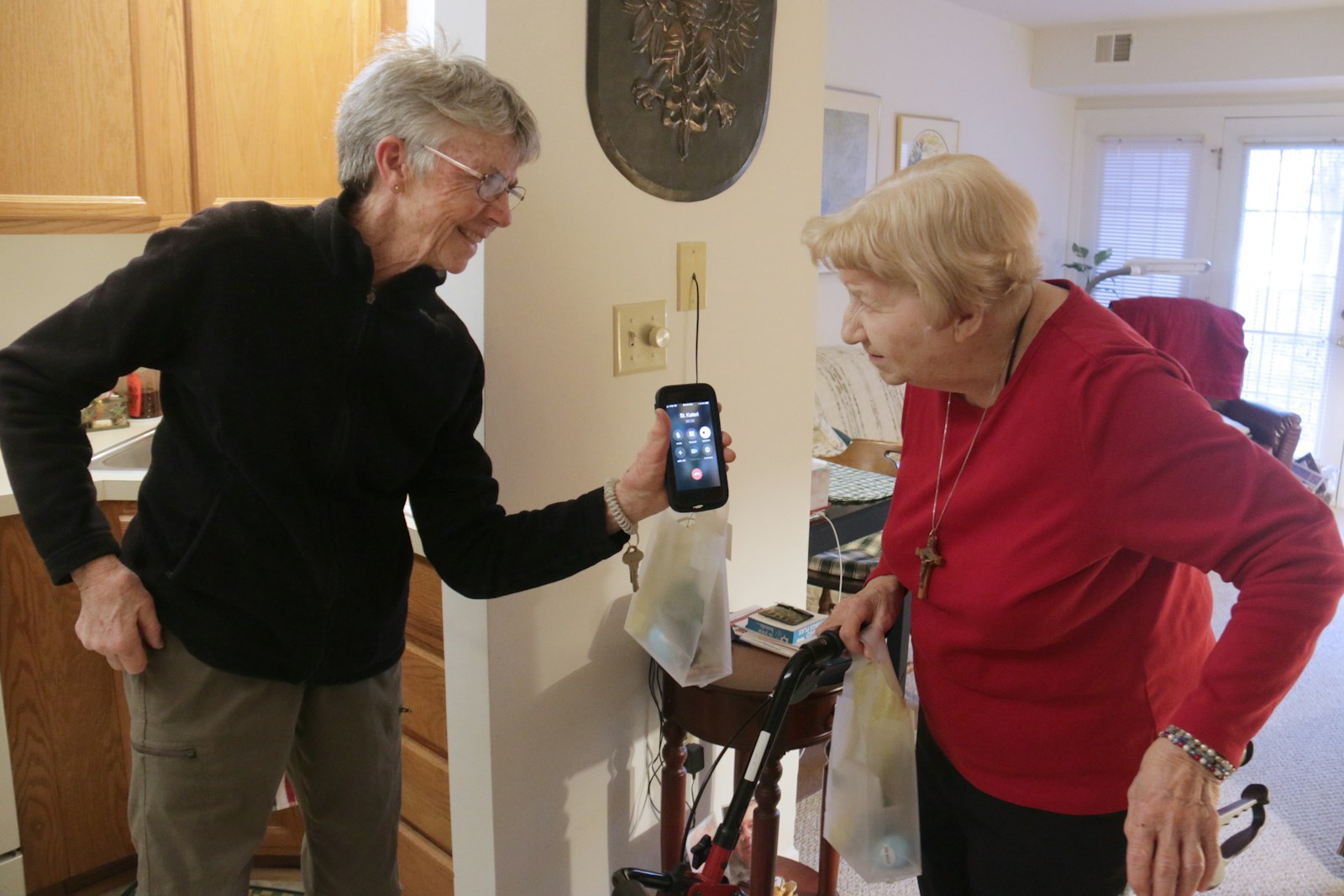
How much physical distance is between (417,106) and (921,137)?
4.13 meters

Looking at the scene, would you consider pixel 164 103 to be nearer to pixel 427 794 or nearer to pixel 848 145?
pixel 427 794

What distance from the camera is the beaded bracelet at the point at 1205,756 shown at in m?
→ 1.02

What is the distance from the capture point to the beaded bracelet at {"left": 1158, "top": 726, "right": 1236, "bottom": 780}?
102 centimetres

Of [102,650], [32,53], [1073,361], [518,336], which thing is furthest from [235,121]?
[1073,361]

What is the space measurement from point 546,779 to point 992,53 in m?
4.80

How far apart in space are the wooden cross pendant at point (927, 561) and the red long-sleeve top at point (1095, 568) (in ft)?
0.03

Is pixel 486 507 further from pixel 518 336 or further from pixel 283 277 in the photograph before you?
pixel 283 277

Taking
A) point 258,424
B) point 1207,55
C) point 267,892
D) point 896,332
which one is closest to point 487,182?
point 258,424

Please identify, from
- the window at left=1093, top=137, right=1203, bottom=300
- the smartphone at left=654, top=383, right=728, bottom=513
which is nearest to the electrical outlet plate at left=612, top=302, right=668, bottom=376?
the smartphone at left=654, top=383, right=728, bottom=513

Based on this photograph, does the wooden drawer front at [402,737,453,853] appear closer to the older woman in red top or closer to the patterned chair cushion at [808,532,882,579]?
the older woman in red top

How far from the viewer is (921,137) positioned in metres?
4.89

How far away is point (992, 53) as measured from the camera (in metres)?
5.39

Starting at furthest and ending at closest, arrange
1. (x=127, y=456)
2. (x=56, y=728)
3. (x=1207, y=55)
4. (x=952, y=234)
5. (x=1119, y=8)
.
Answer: (x=1207, y=55)
(x=1119, y=8)
(x=127, y=456)
(x=56, y=728)
(x=952, y=234)

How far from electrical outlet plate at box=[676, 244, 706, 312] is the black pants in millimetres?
812
